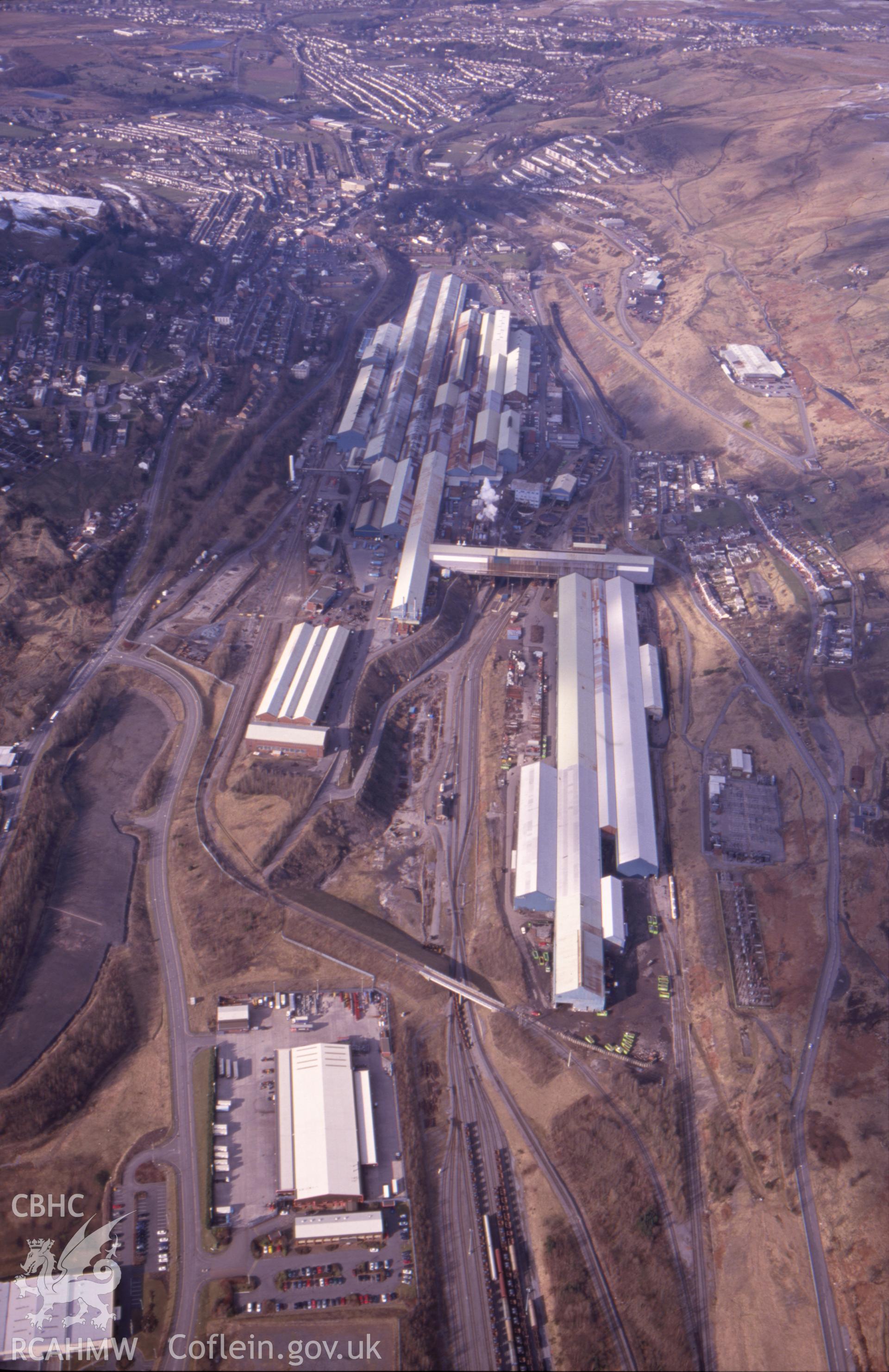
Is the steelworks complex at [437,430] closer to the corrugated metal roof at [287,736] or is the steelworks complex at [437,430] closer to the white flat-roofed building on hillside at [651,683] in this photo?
the white flat-roofed building on hillside at [651,683]

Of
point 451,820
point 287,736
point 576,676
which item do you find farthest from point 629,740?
point 287,736

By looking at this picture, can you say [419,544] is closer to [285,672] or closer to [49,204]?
[285,672]

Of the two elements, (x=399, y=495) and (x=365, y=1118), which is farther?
(x=399, y=495)

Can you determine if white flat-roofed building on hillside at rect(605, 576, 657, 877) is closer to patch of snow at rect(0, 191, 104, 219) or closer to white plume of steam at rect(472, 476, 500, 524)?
white plume of steam at rect(472, 476, 500, 524)

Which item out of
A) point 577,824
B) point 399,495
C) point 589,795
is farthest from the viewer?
point 399,495

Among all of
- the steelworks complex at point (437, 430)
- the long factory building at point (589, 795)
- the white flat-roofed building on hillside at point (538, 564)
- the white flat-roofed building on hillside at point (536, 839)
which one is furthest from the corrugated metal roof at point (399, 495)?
the white flat-roofed building on hillside at point (536, 839)

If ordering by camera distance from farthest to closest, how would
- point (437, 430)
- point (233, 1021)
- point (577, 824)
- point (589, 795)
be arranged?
point (437, 430)
point (589, 795)
point (577, 824)
point (233, 1021)

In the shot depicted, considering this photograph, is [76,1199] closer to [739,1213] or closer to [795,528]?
[739,1213]
